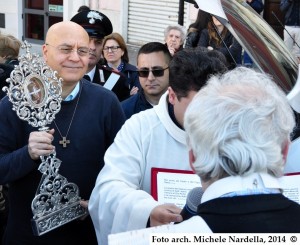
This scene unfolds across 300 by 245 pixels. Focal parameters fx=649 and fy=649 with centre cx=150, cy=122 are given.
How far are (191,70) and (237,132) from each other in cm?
92

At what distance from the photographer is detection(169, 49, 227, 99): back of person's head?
8.06 feet

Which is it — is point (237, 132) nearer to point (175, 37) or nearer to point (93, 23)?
point (93, 23)

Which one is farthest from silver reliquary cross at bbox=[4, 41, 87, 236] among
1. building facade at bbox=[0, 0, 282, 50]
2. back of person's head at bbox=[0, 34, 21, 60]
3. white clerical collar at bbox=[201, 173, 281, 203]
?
building facade at bbox=[0, 0, 282, 50]

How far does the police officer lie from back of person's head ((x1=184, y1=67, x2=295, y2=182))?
2.55 metres

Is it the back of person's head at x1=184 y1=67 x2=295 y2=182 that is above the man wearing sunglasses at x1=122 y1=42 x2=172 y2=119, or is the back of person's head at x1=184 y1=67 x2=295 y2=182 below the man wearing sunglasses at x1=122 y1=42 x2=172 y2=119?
above

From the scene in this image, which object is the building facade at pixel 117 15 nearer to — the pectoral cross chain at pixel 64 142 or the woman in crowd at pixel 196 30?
the woman in crowd at pixel 196 30

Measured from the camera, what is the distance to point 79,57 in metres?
2.92

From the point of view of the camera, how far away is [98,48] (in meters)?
4.28

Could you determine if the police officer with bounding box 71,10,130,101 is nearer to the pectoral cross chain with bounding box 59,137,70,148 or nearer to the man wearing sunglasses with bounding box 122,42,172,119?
the man wearing sunglasses with bounding box 122,42,172,119

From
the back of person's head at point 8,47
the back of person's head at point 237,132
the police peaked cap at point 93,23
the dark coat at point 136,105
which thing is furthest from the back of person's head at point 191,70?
the back of person's head at point 8,47

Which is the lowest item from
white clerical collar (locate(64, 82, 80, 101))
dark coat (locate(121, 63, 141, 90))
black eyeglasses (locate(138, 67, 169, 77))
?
dark coat (locate(121, 63, 141, 90))

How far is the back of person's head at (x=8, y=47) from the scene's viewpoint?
4949mm

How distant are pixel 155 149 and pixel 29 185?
67cm

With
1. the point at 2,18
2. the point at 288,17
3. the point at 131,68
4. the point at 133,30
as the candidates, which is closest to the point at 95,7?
the point at 133,30
